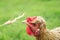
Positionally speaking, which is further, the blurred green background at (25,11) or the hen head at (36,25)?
the blurred green background at (25,11)

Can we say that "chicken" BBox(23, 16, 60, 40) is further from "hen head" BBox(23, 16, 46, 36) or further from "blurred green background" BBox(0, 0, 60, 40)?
"blurred green background" BBox(0, 0, 60, 40)

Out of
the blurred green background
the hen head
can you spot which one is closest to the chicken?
the hen head

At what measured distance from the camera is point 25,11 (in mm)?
10945

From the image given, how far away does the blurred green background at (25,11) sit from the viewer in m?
7.64

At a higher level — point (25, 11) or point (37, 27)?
point (25, 11)

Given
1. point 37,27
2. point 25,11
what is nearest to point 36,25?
point 37,27

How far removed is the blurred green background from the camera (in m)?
7.64

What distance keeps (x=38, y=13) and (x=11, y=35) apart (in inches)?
120

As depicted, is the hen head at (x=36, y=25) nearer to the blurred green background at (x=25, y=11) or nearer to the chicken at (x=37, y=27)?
the chicken at (x=37, y=27)

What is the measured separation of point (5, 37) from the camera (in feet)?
23.7

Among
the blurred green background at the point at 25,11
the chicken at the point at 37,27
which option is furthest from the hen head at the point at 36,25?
the blurred green background at the point at 25,11

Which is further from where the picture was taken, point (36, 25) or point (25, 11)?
point (25, 11)

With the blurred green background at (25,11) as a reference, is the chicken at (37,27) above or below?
below

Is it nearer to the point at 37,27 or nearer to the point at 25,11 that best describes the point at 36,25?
the point at 37,27
